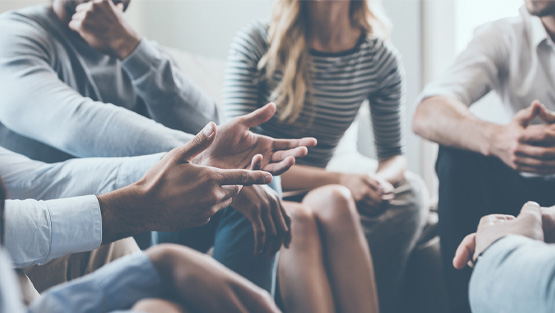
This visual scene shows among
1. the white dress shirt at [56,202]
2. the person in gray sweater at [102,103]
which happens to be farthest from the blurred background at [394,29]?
the white dress shirt at [56,202]

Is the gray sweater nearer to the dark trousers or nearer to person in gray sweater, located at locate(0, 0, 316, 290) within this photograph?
person in gray sweater, located at locate(0, 0, 316, 290)

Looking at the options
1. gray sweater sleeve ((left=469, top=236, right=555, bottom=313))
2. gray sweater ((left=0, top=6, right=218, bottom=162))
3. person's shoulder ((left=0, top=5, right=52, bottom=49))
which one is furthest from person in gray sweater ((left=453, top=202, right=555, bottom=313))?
person's shoulder ((left=0, top=5, right=52, bottom=49))

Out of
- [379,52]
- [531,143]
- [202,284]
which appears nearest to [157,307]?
[202,284]

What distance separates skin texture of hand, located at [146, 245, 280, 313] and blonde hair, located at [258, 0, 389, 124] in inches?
25.3

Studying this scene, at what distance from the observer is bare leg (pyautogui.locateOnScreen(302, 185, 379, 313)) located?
818 millimetres

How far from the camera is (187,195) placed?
1.89 ft

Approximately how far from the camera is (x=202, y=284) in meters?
0.41

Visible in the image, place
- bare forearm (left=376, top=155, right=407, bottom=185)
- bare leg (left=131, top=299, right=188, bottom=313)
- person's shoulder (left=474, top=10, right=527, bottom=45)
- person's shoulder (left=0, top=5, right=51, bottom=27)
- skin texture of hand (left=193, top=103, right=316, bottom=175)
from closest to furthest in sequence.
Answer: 1. bare leg (left=131, top=299, right=188, bottom=313)
2. skin texture of hand (left=193, top=103, right=316, bottom=175)
3. person's shoulder (left=0, top=5, right=51, bottom=27)
4. person's shoulder (left=474, top=10, right=527, bottom=45)
5. bare forearm (left=376, top=155, right=407, bottom=185)

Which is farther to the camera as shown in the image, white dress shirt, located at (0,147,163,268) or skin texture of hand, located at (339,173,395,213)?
skin texture of hand, located at (339,173,395,213)

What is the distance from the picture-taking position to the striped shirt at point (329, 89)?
106cm

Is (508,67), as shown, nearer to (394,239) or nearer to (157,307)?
(394,239)

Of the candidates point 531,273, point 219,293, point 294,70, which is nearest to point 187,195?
point 219,293

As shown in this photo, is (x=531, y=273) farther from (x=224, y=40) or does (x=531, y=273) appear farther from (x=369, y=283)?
(x=224, y=40)

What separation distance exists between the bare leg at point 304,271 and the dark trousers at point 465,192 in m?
0.22
